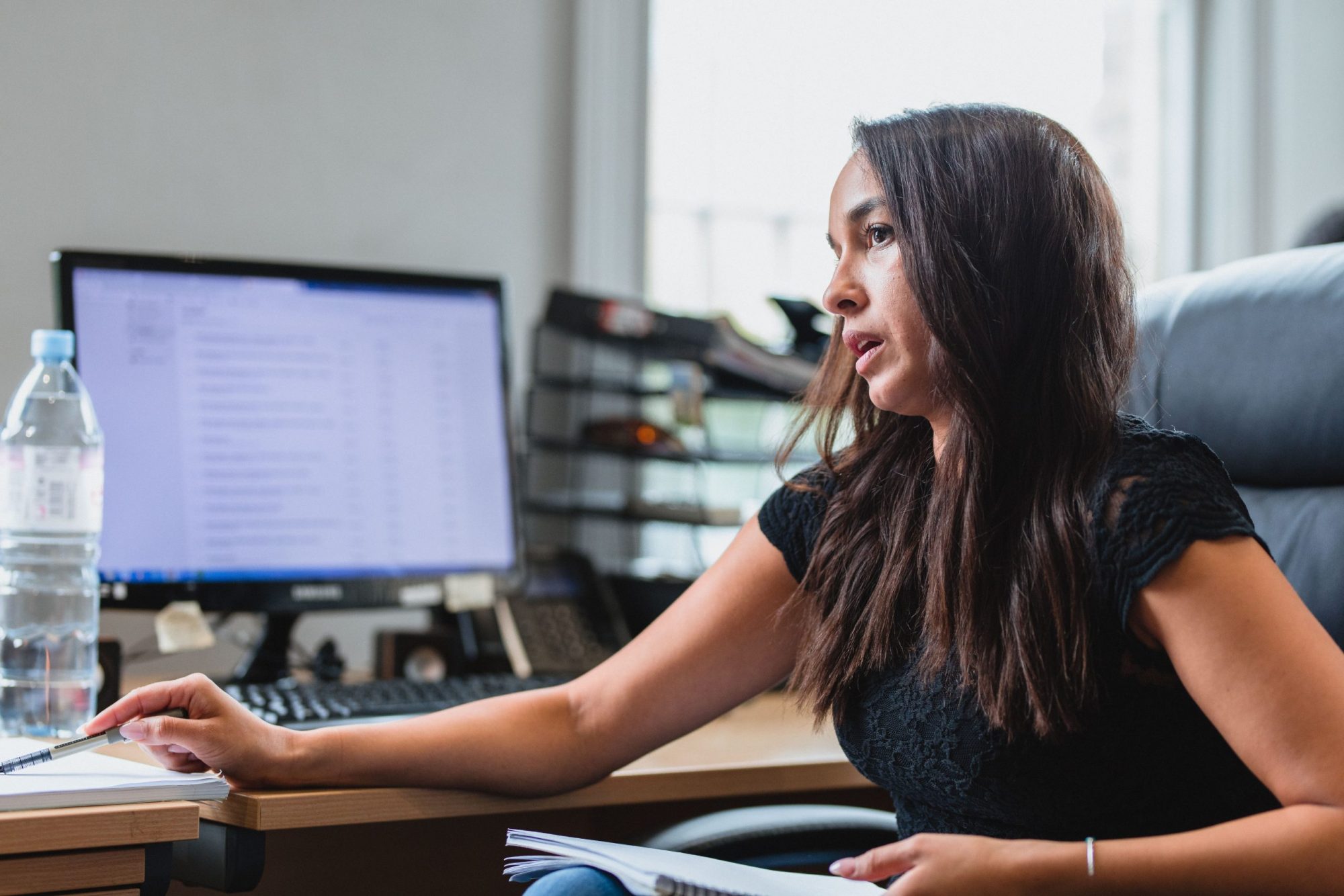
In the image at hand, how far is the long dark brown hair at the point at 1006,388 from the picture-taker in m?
0.95

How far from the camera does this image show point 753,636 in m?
1.16

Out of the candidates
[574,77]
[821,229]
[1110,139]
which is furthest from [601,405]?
[1110,139]

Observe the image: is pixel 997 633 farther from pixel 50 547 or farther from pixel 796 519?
pixel 50 547

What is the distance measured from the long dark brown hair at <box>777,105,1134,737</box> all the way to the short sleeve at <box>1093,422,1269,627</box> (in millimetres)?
21

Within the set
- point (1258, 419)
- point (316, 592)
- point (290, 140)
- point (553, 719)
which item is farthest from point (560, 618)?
point (1258, 419)

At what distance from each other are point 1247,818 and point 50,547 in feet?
3.56

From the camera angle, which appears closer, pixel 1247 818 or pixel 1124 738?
pixel 1247 818

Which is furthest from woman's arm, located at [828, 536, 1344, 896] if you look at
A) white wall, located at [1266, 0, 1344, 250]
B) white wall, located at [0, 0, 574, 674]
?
white wall, located at [1266, 0, 1344, 250]

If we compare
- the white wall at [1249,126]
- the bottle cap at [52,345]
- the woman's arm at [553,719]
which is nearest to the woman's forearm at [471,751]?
the woman's arm at [553,719]

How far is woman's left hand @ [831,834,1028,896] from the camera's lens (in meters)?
0.82

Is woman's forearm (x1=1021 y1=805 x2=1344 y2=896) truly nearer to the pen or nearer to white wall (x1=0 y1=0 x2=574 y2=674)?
the pen

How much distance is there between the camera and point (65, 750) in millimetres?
930

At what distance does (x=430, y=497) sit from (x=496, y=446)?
0.10 metres

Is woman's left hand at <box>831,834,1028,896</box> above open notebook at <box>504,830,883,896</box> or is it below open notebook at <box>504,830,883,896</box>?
above
